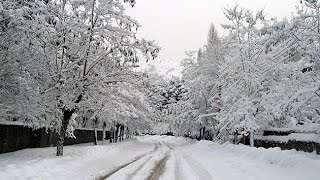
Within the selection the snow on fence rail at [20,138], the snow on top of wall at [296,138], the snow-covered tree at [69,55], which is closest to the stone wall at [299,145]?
the snow on top of wall at [296,138]

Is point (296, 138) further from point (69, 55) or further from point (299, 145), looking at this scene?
point (69, 55)

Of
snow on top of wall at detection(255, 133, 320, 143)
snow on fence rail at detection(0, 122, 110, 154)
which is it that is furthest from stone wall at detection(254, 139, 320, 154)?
snow on fence rail at detection(0, 122, 110, 154)

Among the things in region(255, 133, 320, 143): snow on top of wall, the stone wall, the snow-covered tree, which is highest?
the snow-covered tree

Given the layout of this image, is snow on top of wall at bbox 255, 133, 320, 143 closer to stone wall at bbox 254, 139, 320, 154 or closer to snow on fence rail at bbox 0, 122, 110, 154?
stone wall at bbox 254, 139, 320, 154

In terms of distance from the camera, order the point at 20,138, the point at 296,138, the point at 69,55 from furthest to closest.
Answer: the point at 296,138 → the point at 20,138 → the point at 69,55

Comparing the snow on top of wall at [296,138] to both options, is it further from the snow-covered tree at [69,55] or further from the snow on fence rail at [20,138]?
the snow on fence rail at [20,138]

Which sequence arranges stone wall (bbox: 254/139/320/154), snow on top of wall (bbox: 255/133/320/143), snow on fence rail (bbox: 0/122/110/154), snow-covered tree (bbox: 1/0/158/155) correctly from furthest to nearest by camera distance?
stone wall (bbox: 254/139/320/154) → snow on top of wall (bbox: 255/133/320/143) → snow on fence rail (bbox: 0/122/110/154) → snow-covered tree (bbox: 1/0/158/155)

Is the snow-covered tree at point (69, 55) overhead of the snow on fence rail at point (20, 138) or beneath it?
overhead

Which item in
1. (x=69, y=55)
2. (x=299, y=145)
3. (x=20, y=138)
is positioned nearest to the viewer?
(x=69, y=55)

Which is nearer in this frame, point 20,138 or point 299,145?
point 20,138

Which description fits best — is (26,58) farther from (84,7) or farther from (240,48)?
(240,48)

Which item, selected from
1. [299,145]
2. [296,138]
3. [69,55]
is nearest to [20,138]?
[69,55]

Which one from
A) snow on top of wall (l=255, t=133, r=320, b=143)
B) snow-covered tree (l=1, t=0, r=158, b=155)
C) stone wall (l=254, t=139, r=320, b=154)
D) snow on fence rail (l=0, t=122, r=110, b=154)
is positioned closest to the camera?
snow-covered tree (l=1, t=0, r=158, b=155)

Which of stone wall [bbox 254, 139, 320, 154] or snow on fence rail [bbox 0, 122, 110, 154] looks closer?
snow on fence rail [bbox 0, 122, 110, 154]
